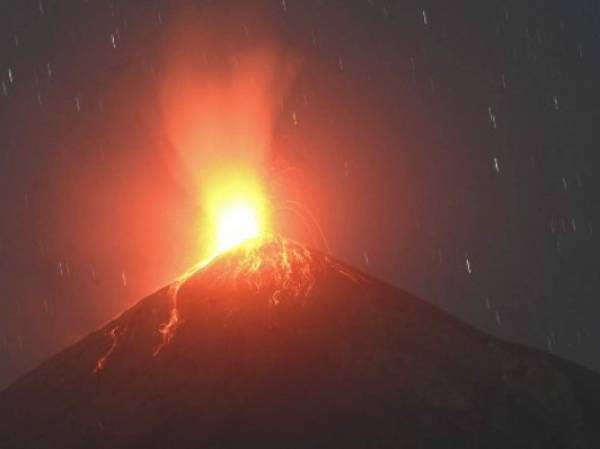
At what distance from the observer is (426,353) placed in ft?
285

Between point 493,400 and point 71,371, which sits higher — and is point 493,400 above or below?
below

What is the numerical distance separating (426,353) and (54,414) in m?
38.6

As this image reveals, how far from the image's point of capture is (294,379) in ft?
266

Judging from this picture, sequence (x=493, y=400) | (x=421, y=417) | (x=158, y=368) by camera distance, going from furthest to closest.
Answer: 1. (x=158, y=368)
2. (x=493, y=400)
3. (x=421, y=417)

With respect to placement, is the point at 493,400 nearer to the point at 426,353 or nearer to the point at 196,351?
the point at 426,353

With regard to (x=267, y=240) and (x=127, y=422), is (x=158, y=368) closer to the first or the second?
(x=127, y=422)

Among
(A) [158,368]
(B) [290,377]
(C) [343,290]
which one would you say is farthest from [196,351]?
(C) [343,290]

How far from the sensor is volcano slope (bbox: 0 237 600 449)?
240 feet

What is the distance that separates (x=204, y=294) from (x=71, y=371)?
17816mm

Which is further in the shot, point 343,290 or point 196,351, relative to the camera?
point 343,290

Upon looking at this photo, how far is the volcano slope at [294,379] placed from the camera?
7300 centimetres

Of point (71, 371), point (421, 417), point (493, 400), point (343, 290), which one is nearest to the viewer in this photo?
point (421, 417)

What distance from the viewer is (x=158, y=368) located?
280 ft

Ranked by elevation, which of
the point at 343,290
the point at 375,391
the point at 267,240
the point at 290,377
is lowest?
the point at 375,391
